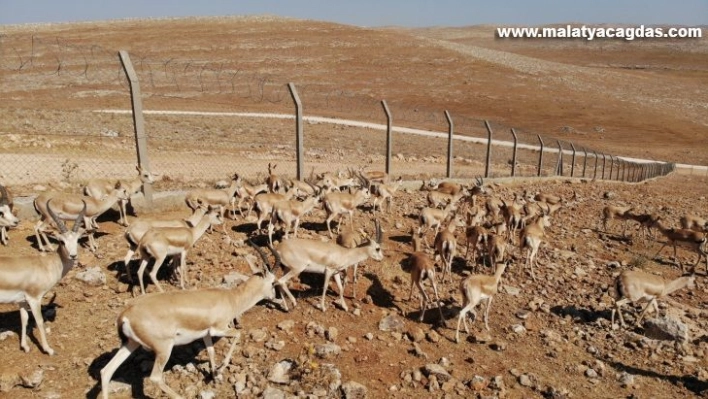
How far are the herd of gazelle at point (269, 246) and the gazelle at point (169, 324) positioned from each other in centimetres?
1

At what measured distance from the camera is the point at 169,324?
6867 millimetres

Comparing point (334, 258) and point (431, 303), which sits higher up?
point (334, 258)

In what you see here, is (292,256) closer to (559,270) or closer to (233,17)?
Result: (559,270)

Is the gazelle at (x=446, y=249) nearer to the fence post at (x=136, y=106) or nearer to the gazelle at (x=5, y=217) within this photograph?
the fence post at (x=136, y=106)

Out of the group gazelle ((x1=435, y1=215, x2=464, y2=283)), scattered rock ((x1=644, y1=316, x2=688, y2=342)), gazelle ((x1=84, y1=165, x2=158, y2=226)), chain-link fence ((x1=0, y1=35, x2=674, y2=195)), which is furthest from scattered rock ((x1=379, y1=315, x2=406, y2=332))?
chain-link fence ((x1=0, y1=35, x2=674, y2=195))

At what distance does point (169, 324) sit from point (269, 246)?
132 inches

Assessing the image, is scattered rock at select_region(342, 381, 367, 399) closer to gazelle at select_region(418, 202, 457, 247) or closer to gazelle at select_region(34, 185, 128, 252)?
gazelle at select_region(34, 185, 128, 252)

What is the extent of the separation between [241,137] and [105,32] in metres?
79.7

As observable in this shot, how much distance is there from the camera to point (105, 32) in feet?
319

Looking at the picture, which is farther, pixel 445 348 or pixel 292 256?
pixel 292 256

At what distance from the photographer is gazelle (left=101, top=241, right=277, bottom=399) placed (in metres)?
6.69

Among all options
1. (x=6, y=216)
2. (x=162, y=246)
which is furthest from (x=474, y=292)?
(x=6, y=216)

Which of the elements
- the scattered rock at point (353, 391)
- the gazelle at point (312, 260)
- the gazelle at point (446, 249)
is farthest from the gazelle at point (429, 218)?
the scattered rock at point (353, 391)

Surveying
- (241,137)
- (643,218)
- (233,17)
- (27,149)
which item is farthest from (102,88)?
(233,17)
